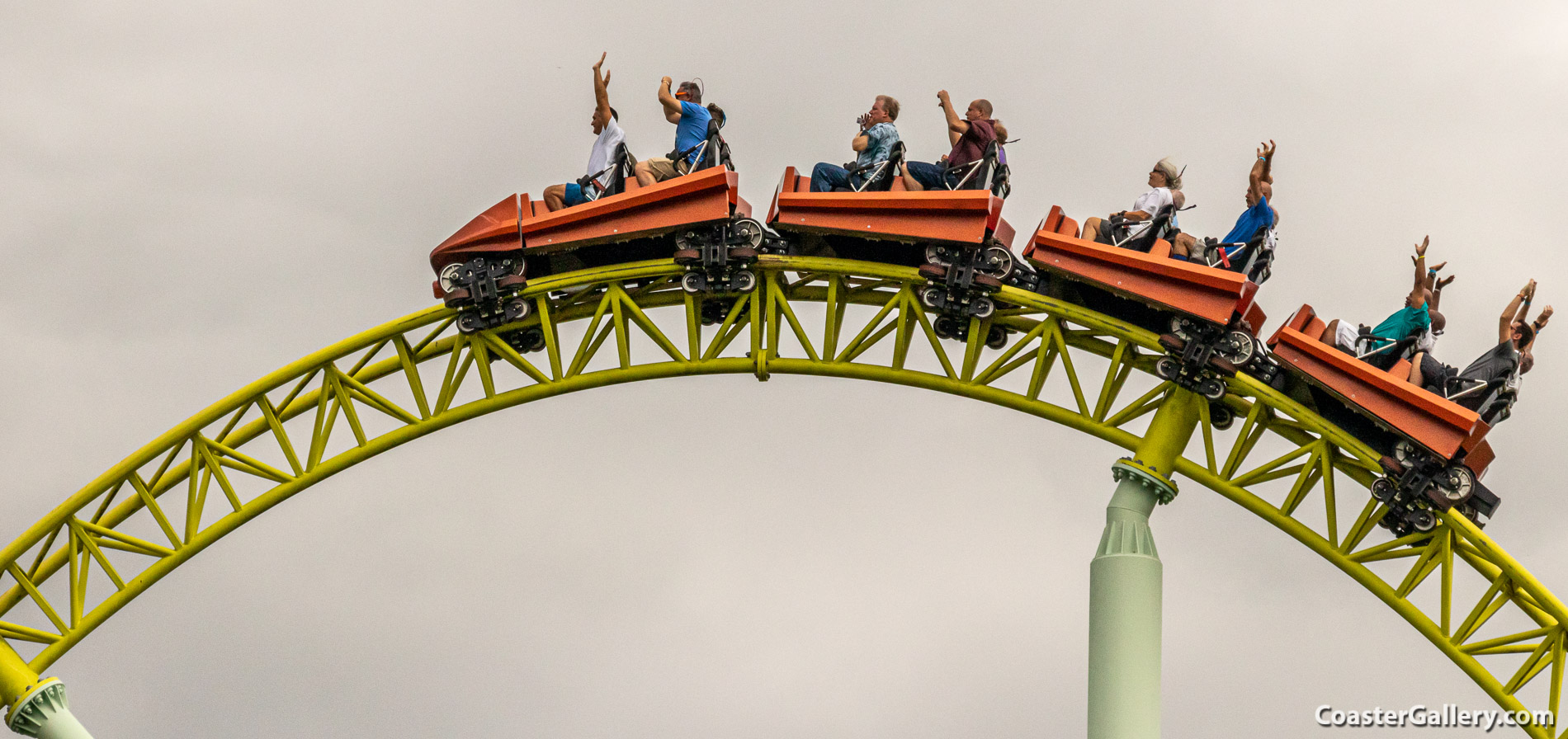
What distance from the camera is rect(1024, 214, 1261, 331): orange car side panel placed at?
15820 millimetres

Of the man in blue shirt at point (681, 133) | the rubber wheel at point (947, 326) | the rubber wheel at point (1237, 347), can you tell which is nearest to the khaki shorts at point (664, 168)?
the man in blue shirt at point (681, 133)

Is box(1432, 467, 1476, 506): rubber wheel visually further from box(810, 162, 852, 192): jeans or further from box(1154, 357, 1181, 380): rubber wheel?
box(810, 162, 852, 192): jeans

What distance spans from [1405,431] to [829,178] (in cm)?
481

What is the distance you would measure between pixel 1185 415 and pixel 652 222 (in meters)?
4.38

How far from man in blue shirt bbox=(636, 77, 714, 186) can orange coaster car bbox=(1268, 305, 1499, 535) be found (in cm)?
484

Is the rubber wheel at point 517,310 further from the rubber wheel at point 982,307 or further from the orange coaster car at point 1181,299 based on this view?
the orange coaster car at point 1181,299

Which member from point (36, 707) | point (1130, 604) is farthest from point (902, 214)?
point (36, 707)

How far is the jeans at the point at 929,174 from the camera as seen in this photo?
1677 cm

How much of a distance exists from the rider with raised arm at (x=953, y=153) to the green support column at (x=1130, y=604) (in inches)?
101

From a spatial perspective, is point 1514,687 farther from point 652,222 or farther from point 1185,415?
point 652,222

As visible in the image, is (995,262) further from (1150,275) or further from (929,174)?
(1150,275)

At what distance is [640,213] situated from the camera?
16859 mm

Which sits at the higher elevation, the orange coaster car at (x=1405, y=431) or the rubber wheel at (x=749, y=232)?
the rubber wheel at (x=749, y=232)

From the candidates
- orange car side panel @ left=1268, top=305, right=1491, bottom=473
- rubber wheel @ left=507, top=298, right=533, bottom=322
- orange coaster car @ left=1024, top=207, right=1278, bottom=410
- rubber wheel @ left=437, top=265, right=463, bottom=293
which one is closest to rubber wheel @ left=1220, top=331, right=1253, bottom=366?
orange coaster car @ left=1024, top=207, right=1278, bottom=410
